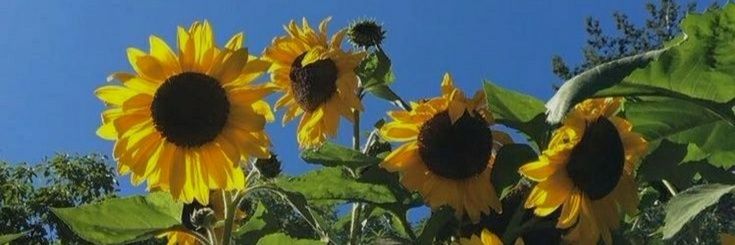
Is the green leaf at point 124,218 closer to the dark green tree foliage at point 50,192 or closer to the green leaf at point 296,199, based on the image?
the green leaf at point 296,199

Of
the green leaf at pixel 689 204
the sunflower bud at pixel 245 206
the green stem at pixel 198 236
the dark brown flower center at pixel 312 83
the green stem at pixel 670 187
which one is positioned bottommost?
the green leaf at pixel 689 204

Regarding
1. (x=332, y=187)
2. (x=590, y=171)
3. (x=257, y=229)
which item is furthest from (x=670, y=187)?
(x=257, y=229)

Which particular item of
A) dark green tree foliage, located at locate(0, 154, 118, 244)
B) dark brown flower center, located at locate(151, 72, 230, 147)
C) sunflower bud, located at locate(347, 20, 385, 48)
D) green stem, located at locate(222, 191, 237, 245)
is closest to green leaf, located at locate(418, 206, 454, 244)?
green stem, located at locate(222, 191, 237, 245)

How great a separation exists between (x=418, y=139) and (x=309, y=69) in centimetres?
43

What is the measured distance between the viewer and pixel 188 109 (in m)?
2.09

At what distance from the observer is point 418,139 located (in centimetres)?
214

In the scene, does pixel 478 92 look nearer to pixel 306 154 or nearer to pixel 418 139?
pixel 418 139

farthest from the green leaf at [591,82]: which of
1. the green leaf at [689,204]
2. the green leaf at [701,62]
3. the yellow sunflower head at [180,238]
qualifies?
the yellow sunflower head at [180,238]

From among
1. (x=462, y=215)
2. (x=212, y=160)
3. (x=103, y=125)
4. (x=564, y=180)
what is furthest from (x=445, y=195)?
(x=103, y=125)

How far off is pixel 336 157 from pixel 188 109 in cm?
29

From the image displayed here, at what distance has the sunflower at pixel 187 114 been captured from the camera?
6.52 ft

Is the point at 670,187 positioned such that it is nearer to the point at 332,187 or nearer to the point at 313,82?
the point at 332,187

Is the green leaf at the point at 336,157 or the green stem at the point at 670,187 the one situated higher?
the green leaf at the point at 336,157

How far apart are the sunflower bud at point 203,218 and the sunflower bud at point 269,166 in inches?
14.9
